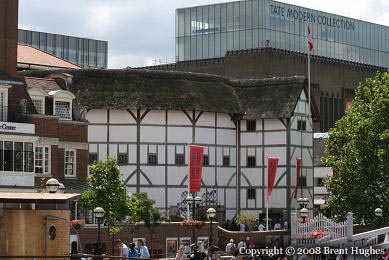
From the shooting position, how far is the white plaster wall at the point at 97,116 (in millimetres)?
83312

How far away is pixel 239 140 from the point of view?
90125 millimetres

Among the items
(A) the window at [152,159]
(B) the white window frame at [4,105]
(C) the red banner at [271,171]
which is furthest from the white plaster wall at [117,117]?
(B) the white window frame at [4,105]

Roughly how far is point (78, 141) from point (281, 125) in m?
23.1

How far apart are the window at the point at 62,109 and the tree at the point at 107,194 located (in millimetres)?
6021

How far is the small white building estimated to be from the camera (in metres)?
83.6

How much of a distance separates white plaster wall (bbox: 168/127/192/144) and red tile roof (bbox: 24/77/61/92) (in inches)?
608

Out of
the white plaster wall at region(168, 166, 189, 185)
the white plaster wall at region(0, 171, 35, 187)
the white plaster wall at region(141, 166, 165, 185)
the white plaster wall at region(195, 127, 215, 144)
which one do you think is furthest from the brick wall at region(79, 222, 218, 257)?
the white plaster wall at region(195, 127, 215, 144)

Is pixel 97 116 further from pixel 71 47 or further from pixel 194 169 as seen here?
pixel 71 47

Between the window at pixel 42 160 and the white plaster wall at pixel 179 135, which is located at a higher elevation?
the white plaster wall at pixel 179 135

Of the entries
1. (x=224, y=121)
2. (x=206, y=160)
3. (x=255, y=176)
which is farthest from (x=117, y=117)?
(x=255, y=176)

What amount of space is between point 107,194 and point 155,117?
22.5 m

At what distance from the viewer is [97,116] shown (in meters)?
83.6

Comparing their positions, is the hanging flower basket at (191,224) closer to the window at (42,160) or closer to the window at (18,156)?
the window at (42,160)

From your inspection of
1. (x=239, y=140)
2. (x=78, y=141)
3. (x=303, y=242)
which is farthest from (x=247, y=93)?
(x=303, y=242)
